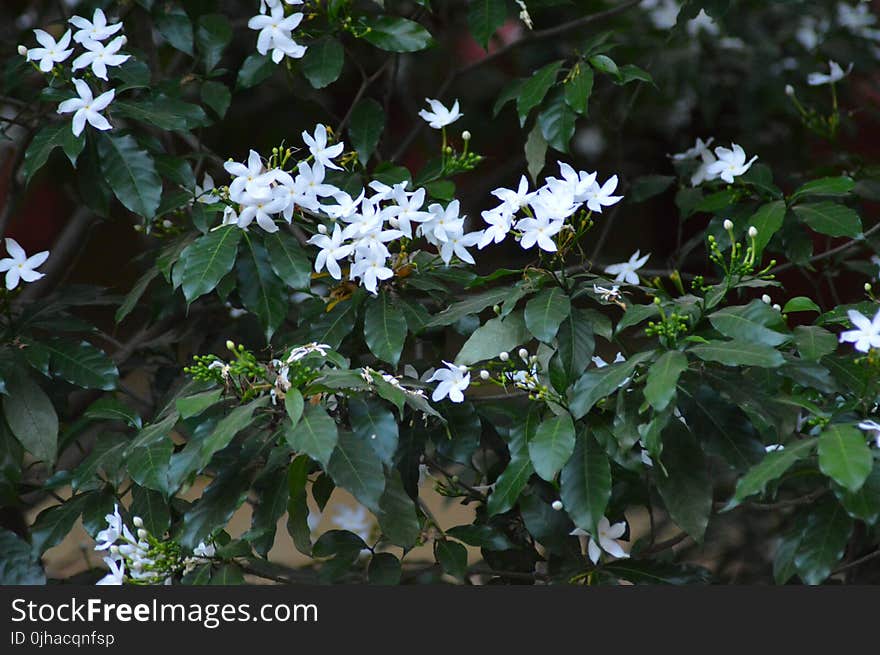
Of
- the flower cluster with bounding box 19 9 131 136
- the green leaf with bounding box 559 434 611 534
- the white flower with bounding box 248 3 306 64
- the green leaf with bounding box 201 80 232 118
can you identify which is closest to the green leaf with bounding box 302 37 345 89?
the white flower with bounding box 248 3 306 64

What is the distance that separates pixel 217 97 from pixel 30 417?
0.62 metres

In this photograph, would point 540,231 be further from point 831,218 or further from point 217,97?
point 217,97

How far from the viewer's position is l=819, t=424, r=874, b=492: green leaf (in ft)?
3.53

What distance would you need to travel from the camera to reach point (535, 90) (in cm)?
173

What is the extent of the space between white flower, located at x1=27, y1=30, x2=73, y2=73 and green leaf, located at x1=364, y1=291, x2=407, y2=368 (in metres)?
0.61

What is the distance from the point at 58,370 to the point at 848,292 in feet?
8.10

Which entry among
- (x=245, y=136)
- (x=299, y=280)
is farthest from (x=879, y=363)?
(x=245, y=136)

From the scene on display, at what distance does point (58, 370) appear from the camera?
62.6 inches

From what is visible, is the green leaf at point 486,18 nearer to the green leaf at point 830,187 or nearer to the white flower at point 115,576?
the green leaf at point 830,187

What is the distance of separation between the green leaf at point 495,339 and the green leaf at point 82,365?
1.83 feet

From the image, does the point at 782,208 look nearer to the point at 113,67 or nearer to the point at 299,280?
the point at 299,280

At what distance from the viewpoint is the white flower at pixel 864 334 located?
1245mm

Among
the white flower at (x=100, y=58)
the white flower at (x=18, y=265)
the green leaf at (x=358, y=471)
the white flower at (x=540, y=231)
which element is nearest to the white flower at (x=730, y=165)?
the white flower at (x=540, y=231)

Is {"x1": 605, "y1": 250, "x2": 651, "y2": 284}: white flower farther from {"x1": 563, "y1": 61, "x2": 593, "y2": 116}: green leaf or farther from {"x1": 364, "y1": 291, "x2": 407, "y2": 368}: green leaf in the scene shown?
{"x1": 364, "y1": 291, "x2": 407, "y2": 368}: green leaf
